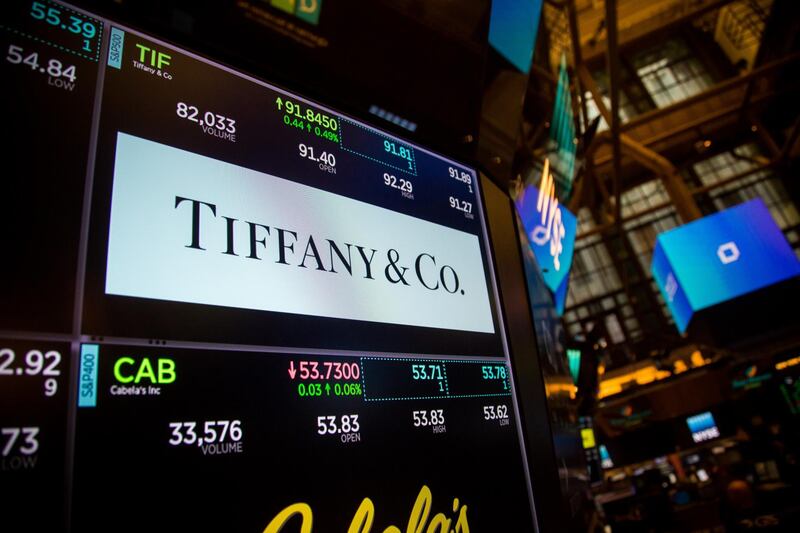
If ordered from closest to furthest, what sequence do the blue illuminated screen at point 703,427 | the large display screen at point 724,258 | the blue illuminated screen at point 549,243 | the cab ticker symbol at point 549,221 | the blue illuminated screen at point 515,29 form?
the blue illuminated screen at point 515,29 < the blue illuminated screen at point 549,243 < the cab ticker symbol at point 549,221 < the large display screen at point 724,258 < the blue illuminated screen at point 703,427

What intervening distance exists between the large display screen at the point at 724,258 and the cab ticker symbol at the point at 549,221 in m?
3.27

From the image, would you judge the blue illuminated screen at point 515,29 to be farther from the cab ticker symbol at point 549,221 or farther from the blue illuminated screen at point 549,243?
the cab ticker symbol at point 549,221

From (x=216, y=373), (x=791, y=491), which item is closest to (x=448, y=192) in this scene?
(x=216, y=373)

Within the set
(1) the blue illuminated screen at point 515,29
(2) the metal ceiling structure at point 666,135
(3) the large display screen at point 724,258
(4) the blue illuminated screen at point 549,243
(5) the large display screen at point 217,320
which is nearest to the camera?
(5) the large display screen at point 217,320


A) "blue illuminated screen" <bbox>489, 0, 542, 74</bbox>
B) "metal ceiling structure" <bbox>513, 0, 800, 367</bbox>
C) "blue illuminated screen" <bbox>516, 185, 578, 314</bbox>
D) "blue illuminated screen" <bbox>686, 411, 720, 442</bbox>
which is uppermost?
"metal ceiling structure" <bbox>513, 0, 800, 367</bbox>

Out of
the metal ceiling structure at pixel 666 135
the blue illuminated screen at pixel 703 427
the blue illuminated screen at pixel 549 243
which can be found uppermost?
the metal ceiling structure at pixel 666 135

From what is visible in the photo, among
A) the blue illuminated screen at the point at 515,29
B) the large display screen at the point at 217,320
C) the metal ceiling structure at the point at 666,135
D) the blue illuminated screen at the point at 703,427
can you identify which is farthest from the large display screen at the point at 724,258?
the blue illuminated screen at the point at 703,427

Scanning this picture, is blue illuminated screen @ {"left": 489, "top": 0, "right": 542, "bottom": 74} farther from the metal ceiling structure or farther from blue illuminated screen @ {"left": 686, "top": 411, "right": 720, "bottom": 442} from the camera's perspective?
blue illuminated screen @ {"left": 686, "top": 411, "right": 720, "bottom": 442}

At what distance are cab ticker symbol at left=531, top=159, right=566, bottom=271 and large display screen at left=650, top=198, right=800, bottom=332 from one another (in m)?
3.27

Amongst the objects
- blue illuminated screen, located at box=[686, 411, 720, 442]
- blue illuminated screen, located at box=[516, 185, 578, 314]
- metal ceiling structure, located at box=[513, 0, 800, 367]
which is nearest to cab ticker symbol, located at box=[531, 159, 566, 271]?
blue illuminated screen, located at box=[516, 185, 578, 314]

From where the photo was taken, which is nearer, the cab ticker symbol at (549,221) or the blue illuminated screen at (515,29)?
the blue illuminated screen at (515,29)

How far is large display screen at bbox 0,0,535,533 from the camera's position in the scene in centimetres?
98

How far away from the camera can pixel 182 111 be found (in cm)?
141

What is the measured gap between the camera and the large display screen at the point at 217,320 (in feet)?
3.22
